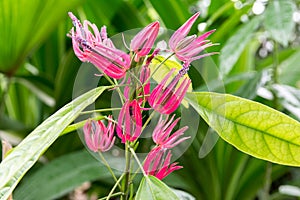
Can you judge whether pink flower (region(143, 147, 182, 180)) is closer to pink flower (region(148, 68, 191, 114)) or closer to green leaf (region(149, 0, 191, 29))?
pink flower (region(148, 68, 191, 114))

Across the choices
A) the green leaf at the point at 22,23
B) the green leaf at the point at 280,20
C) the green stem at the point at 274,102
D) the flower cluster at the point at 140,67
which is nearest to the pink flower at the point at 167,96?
the flower cluster at the point at 140,67

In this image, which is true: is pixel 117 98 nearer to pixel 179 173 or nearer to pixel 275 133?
pixel 275 133

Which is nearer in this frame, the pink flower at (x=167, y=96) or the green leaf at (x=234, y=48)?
the pink flower at (x=167, y=96)

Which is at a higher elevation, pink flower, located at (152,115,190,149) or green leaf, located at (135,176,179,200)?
pink flower, located at (152,115,190,149)

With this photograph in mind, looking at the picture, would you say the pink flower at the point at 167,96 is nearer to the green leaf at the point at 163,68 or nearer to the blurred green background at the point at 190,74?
the green leaf at the point at 163,68

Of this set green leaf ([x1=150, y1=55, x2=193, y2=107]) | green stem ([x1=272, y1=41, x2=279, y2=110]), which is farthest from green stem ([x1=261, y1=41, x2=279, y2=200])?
green leaf ([x1=150, y1=55, x2=193, y2=107])

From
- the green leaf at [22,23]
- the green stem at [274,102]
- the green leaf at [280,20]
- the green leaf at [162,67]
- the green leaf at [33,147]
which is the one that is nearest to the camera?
the green leaf at [33,147]

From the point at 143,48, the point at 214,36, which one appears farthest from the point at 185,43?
the point at 214,36
